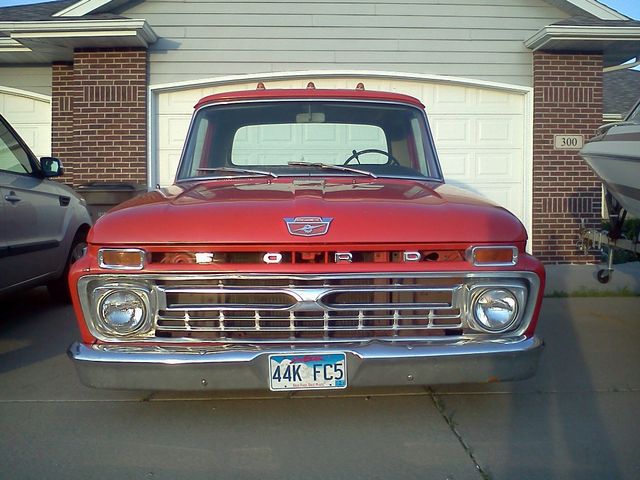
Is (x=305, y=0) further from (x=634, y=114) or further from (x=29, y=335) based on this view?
(x=29, y=335)

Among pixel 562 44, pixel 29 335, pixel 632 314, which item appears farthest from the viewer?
pixel 562 44

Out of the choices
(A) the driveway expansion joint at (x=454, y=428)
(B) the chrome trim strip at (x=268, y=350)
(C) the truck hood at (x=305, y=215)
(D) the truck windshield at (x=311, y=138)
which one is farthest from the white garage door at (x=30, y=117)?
(A) the driveway expansion joint at (x=454, y=428)

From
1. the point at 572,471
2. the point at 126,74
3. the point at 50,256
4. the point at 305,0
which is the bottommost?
the point at 572,471

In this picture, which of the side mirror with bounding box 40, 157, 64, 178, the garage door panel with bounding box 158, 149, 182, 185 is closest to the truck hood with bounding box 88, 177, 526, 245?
the side mirror with bounding box 40, 157, 64, 178

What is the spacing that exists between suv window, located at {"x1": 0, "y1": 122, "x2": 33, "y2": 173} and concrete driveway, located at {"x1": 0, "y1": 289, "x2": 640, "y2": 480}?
173 centimetres

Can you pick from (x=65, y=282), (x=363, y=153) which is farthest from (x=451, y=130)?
(x=65, y=282)

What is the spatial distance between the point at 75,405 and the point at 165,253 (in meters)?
1.43

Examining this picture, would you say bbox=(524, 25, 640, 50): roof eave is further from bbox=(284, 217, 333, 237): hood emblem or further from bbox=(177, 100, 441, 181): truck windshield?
bbox=(284, 217, 333, 237): hood emblem

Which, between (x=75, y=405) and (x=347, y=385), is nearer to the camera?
(x=347, y=385)

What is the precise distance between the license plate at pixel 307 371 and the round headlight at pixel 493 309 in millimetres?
722

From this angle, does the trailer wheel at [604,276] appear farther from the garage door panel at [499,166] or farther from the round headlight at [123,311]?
the round headlight at [123,311]

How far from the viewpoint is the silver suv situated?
539 cm

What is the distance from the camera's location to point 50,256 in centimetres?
616

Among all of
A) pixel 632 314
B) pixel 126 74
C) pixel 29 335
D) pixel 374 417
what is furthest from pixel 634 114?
pixel 126 74
